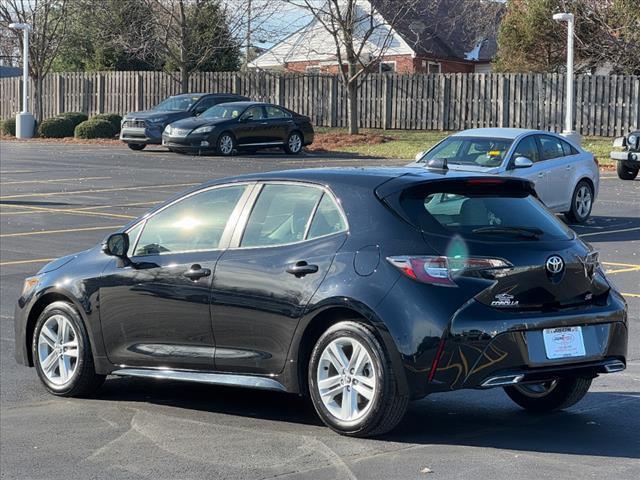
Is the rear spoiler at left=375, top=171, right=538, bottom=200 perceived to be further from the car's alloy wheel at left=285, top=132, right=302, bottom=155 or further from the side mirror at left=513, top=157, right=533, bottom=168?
the car's alloy wheel at left=285, top=132, right=302, bottom=155

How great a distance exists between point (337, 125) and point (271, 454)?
38.6 m

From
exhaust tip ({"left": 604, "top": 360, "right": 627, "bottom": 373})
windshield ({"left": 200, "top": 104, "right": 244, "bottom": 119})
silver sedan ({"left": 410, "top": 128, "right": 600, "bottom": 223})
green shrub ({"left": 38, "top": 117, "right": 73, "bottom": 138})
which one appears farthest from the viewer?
green shrub ({"left": 38, "top": 117, "right": 73, "bottom": 138})

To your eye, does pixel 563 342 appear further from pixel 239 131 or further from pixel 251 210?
pixel 239 131

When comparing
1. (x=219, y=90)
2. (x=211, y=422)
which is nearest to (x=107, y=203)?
(x=211, y=422)

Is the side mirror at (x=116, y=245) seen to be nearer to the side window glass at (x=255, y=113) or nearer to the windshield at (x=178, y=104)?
the side window glass at (x=255, y=113)

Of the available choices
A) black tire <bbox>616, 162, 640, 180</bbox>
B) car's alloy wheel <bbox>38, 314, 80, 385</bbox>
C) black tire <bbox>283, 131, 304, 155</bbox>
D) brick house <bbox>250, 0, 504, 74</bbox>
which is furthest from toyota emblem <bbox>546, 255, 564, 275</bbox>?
brick house <bbox>250, 0, 504, 74</bbox>

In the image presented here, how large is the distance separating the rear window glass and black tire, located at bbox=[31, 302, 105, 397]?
2587 millimetres

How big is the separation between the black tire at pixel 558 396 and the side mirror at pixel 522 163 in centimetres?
992

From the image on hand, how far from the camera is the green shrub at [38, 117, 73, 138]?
45969 millimetres

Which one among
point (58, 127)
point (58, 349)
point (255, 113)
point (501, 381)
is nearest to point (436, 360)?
point (501, 381)

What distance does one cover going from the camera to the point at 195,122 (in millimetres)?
35812

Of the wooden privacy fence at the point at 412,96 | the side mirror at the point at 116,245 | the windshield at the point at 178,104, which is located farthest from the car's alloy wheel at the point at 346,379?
the wooden privacy fence at the point at 412,96

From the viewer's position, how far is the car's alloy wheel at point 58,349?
866 centimetres

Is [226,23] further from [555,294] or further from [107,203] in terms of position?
[555,294]
